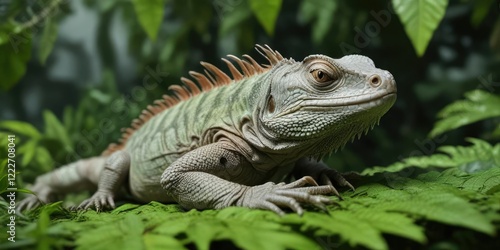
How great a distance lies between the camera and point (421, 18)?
2764mm

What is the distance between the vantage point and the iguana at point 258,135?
2.57 metres

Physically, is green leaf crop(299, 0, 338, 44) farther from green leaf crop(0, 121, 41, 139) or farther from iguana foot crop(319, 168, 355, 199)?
green leaf crop(0, 121, 41, 139)

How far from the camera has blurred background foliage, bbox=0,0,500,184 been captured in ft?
19.9

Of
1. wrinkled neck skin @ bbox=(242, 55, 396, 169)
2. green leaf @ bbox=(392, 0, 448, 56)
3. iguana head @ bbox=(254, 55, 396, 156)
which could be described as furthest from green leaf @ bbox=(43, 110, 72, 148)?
green leaf @ bbox=(392, 0, 448, 56)

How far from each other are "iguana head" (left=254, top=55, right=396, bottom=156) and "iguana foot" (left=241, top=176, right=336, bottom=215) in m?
0.41

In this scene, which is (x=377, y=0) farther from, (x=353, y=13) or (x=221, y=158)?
(x=221, y=158)

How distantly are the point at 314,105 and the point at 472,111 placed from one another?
3.13m

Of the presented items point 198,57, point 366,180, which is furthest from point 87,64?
point 366,180

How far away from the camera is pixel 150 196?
3.63 metres

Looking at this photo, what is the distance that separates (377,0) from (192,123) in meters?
4.05

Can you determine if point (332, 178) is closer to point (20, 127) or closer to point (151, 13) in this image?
point (151, 13)

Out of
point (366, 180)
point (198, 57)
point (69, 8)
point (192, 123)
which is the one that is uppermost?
point (69, 8)

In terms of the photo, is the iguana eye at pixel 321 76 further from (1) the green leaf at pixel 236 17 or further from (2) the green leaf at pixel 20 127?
(2) the green leaf at pixel 20 127

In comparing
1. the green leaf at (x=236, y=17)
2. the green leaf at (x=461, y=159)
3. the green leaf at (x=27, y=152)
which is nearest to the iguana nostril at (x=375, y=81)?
the green leaf at (x=461, y=159)
